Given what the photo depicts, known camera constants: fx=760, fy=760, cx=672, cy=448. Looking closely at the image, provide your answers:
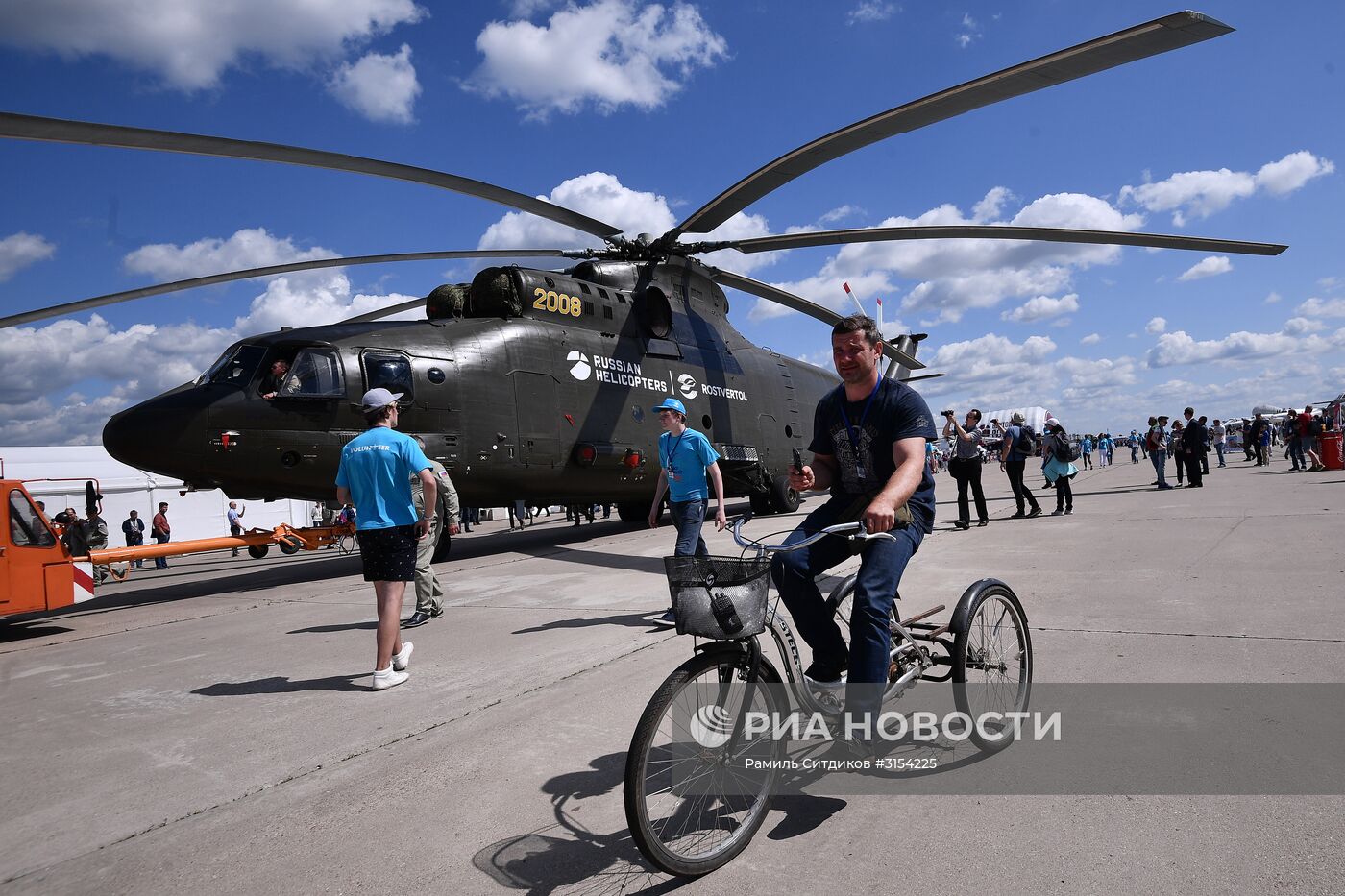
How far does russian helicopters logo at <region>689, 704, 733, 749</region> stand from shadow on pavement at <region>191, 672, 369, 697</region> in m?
3.02

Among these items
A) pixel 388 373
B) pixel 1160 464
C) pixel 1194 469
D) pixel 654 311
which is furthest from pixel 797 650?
pixel 1160 464

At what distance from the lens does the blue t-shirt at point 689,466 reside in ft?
19.7

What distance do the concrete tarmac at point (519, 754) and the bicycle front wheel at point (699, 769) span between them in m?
0.11

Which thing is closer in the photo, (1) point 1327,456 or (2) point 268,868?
(2) point 268,868

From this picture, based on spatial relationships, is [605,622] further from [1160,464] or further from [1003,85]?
[1160,464]

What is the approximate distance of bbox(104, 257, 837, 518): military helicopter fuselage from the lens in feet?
28.4

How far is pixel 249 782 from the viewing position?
10.8 ft

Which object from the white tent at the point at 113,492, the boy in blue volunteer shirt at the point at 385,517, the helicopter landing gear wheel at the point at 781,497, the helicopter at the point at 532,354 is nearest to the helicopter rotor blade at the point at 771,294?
the helicopter at the point at 532,354

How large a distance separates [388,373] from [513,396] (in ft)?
5.82

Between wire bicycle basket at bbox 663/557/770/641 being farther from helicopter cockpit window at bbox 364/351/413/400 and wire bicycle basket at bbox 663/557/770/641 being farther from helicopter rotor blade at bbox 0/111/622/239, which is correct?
helicopter cockpit window at bbox 364/351/413/400

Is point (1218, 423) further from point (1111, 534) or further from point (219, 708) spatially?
point (219, 708)

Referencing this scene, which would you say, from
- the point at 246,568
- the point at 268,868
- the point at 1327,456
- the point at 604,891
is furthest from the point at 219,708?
the point at 1327,456

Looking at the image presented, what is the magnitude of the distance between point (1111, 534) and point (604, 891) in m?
8.81

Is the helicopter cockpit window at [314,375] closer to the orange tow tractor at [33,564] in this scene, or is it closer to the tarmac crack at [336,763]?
the orange tow tractor at [33,564]
